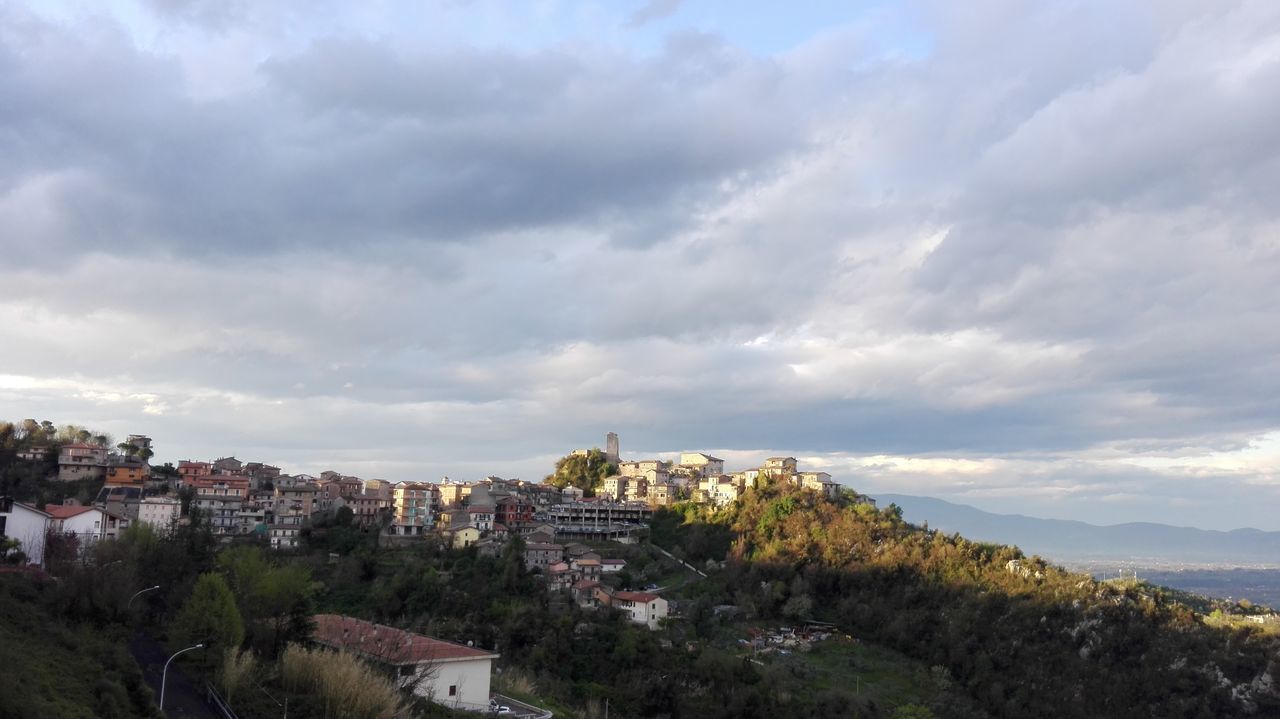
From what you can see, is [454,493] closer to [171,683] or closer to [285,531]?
[285,531]

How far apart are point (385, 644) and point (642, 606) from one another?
24188 millimetres

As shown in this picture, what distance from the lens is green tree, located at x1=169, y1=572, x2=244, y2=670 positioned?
836 inches

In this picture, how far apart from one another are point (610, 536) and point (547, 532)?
7778 millimetres

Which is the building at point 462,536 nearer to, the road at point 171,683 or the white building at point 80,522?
the white building at point 80,522

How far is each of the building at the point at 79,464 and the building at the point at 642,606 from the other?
34505 mm

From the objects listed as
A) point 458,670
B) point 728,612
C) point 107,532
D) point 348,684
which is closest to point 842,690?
point 728,612

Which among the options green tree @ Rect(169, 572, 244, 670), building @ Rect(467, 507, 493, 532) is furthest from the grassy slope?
building @ Rect(467, 507, 493, 532)

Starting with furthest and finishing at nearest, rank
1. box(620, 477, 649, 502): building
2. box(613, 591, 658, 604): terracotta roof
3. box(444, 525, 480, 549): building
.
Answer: box(620, 477, 649, 502): building < box(444, 525, 480, 549): building < box(613, 591, 658, 604): terracotta roof

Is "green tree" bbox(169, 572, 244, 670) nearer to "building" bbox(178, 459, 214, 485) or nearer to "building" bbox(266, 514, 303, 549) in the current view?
"building" bbox(266, 514, 303, 549)

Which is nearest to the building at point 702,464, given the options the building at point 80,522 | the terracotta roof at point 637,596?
the terracotta roof at point 637,596

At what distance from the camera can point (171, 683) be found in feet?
66.4

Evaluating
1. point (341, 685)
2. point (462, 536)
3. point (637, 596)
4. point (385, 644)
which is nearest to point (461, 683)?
point (385, 644)

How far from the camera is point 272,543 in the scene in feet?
175

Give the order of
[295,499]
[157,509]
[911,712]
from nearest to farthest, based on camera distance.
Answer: [911,712], [157,509], [295,499]
